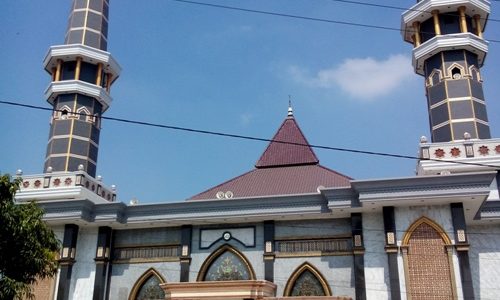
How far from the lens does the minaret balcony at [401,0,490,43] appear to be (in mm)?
18766

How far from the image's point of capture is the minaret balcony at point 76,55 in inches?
812

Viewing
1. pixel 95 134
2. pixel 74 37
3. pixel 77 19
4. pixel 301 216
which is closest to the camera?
pixel 301 216

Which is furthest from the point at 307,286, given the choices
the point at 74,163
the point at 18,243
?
the point at 74,163

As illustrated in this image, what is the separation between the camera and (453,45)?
18234 mm

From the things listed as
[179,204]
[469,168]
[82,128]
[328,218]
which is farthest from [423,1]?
[82,128]

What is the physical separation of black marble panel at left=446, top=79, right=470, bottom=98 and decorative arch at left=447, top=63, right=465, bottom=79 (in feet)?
0.64

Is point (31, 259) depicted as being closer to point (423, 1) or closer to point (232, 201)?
point (232, 201)

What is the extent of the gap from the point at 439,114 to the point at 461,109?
666 millimetres

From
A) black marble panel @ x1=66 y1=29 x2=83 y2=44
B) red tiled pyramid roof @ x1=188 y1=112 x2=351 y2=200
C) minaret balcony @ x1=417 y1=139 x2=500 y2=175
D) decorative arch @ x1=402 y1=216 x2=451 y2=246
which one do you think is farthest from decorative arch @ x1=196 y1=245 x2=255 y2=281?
black marble panel @ x1=66 y1=29 x2=83 y2=44

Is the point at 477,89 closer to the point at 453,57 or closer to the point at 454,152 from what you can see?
the point at 453,57

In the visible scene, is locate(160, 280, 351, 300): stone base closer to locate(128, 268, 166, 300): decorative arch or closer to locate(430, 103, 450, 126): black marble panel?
locate(128, 268, 166, 300): decorative arch

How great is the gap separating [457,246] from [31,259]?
958 cm

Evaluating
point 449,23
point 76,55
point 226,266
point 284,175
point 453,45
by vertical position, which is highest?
point 449,23

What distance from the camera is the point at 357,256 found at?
48.1 feet
